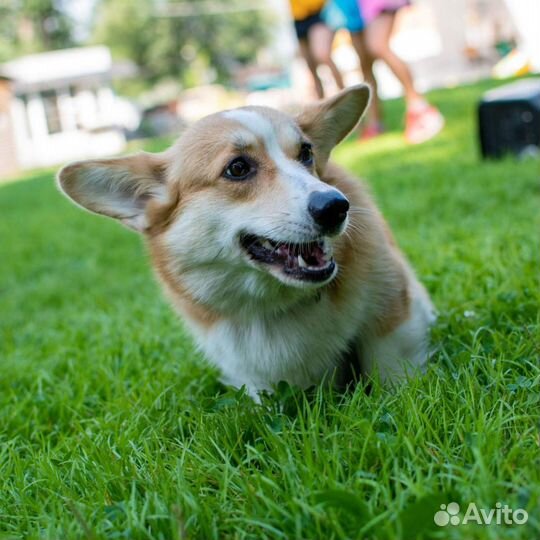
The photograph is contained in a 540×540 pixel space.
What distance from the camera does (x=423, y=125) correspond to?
7387 millimetres

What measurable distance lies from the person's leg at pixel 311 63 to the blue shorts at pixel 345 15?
0.87 meters

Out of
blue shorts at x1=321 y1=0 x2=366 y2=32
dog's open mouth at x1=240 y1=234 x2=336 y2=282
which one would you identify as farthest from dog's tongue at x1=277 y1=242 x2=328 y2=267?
blue shorts at x1=321 y1=0 x2=366 y2=32

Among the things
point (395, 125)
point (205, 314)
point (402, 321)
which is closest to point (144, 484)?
point (205, 314)

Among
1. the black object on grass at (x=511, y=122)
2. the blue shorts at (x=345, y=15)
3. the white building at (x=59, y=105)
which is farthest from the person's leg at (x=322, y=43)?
the white building at (x=59, y=105)

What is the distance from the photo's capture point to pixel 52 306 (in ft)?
15.8

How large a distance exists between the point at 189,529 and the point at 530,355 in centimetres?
115

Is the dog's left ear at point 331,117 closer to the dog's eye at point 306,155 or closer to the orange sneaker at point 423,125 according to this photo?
the dog's eye at point 306,155

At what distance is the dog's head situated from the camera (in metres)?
2.09

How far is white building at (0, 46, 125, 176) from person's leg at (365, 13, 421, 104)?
20790 mm

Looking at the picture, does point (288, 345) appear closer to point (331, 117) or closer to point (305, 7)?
point (331, 117)

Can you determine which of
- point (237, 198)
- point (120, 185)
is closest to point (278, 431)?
point (237, 198)

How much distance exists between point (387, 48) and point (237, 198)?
520 centimetres

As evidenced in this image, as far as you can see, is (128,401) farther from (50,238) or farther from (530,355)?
(50,238)

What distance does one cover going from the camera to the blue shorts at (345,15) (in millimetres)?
7406
